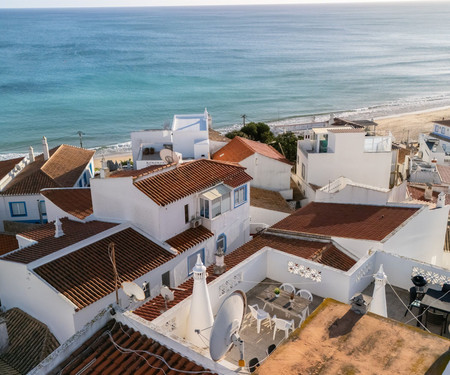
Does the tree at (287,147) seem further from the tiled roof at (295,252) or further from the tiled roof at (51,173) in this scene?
the tiled roof at (295,252)

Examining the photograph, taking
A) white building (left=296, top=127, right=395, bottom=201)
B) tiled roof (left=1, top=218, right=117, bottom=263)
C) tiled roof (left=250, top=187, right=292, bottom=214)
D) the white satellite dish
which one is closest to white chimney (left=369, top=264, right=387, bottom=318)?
the white satellite dish

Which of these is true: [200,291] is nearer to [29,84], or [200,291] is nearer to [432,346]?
[432,346]

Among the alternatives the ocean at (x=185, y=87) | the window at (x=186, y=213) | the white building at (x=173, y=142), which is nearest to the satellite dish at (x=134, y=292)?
the window at (x=186, y=213)

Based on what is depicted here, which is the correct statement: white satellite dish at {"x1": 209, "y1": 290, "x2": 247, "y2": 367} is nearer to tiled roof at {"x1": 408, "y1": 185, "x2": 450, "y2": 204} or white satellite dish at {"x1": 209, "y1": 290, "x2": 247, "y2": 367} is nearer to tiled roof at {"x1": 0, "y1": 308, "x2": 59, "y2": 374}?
tiled roof at {"x1": 0, "y1": 308, "x2": 59, "y2": 374}

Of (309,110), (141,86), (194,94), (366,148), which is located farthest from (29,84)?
(366,148)

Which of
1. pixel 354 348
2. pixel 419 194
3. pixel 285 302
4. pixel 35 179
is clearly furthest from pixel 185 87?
pixel 354 348
